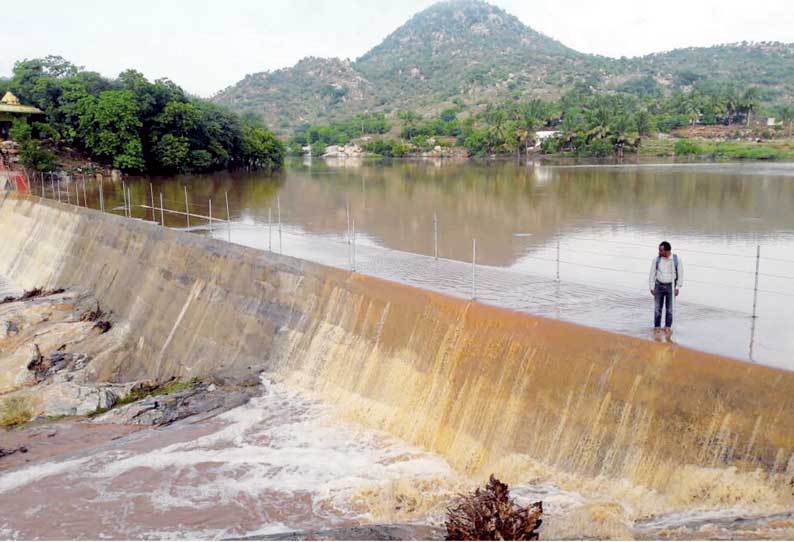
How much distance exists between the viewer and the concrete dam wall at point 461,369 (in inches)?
279

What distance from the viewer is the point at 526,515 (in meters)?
6.58

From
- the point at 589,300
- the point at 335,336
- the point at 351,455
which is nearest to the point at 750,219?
the point at 589,300

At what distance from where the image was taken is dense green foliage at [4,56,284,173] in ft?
171

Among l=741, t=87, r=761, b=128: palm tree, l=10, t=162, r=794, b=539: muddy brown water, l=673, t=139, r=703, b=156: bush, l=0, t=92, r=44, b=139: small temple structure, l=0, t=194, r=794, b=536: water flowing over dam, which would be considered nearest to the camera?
l=0, t=194, r=794, b=536: water flowing over dam

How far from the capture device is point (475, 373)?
948cm

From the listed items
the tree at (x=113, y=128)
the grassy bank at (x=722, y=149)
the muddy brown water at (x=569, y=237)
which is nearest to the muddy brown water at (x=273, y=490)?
the muddy brown water at (x=569, y=237)

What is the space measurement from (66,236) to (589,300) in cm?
1979

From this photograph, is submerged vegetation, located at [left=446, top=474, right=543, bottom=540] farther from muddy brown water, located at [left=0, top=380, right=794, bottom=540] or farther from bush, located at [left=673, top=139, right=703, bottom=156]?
bush, located at [left=673, top=139, right=703, bottom=156]

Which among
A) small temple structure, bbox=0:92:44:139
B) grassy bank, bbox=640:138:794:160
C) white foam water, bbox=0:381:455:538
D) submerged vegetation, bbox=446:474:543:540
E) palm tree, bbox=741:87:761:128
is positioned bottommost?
white foam water, bbox=0:381:455:538

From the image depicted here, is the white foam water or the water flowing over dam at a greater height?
the water flowing over dam

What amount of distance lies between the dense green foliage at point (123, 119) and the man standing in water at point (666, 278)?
48.4 metres

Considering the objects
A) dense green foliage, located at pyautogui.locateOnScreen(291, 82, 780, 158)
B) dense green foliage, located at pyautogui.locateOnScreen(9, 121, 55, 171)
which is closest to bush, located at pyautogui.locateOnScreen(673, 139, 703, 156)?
dense green foliage, located at pyautogui.locateOnScreen(291, 82, 780, 158)

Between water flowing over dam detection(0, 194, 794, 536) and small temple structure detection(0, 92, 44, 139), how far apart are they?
41903 millimetres

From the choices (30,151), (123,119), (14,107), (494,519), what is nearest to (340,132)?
(123,119)
